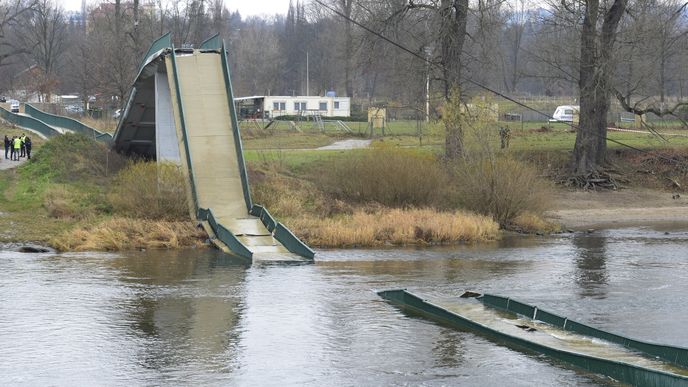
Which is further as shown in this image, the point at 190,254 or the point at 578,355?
the point at 190,254

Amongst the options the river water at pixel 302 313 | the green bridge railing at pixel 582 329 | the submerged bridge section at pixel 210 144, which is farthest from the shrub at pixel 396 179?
the green bridge railing at pixel 582 329

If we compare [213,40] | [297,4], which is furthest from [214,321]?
[297,4]

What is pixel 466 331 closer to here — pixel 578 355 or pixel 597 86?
pixel 578 355

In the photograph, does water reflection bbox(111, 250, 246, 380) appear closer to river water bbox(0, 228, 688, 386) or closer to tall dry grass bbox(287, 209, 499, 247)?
river water bbox(0, 228, 688, 386)

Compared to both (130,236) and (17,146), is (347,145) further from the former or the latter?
(130,236)

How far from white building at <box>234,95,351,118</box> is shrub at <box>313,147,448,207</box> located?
163 ft

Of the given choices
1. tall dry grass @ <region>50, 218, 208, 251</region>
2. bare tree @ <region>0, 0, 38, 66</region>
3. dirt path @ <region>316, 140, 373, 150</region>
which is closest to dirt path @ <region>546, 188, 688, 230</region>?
dirt path @ <region>316, 140, 373, 150</region>

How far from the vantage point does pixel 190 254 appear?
31219 mm

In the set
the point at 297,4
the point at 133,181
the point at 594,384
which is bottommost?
the point at 594,384

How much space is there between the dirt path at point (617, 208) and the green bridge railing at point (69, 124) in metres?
21.4

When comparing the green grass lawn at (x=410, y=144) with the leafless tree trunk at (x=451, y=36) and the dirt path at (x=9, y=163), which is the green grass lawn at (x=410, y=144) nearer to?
the leafless tree trunk at (x=451, y=36)

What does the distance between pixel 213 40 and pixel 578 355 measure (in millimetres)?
24187

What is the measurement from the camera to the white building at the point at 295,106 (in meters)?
90.4

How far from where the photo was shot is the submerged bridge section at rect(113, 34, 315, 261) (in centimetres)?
3121
